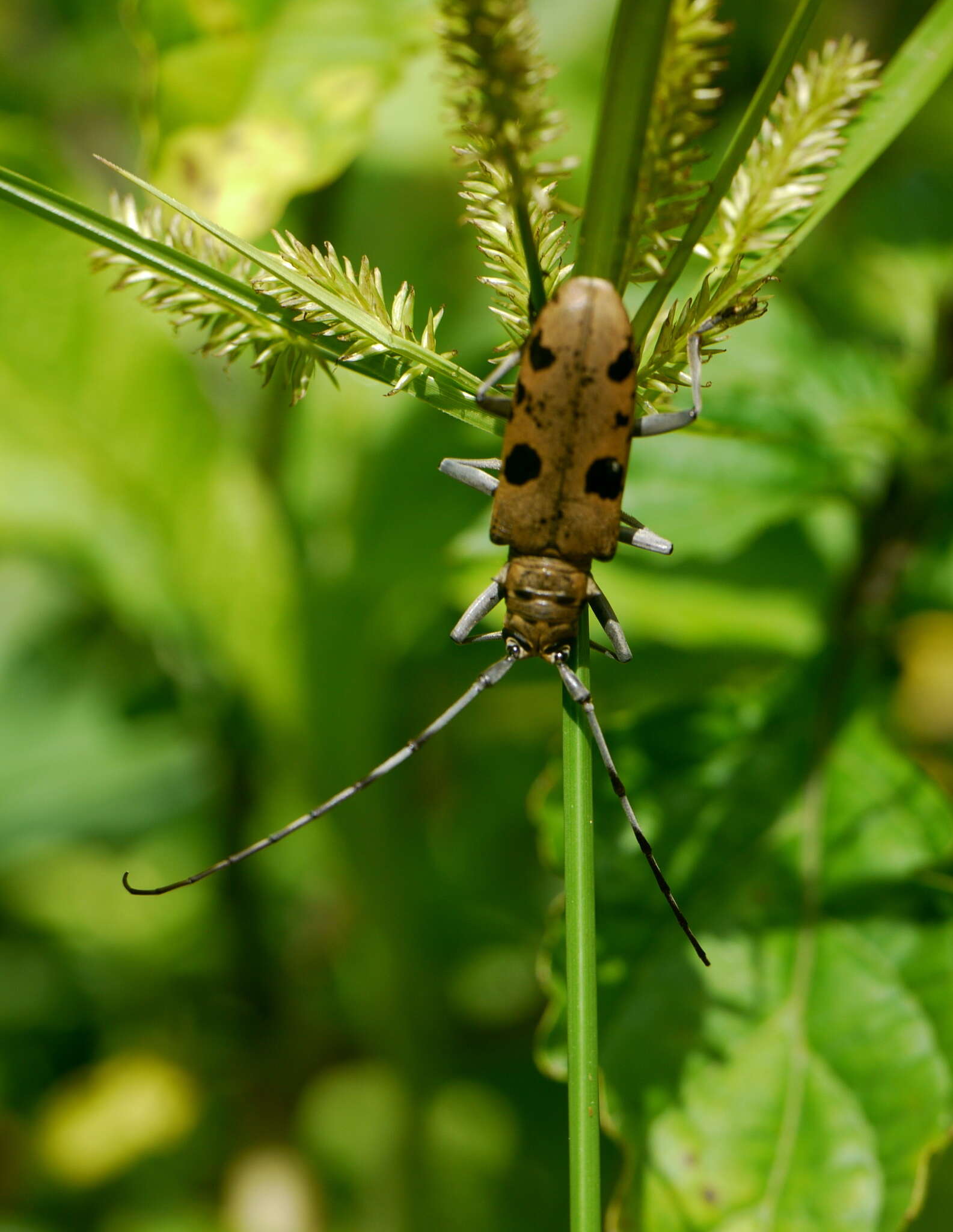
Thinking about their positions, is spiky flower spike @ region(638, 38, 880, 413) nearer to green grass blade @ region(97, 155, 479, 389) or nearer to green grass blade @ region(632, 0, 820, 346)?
green grass blade @ region(632, 0, 820, 346)

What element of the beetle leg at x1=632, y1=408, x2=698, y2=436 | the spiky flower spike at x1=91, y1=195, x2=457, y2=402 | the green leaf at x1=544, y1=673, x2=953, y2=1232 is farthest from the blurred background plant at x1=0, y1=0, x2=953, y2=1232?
the spiky flower spike at x1=91, y1=195, x2=457, y2=402

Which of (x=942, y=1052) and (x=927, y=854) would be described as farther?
(x=927, y=854)

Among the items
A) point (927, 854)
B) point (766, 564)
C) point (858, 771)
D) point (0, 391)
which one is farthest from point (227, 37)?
point (927, 854)

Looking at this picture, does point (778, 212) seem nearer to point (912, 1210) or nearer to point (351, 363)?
point (351, 363)

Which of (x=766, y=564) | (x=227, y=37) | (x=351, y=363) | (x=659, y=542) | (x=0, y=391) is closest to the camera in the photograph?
Result: (x=351, y=363)

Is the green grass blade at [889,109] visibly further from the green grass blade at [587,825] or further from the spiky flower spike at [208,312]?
the spiky flower spike at [208,312]

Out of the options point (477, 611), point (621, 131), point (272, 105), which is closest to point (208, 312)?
point (621, 131)

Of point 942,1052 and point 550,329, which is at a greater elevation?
point 550,329
